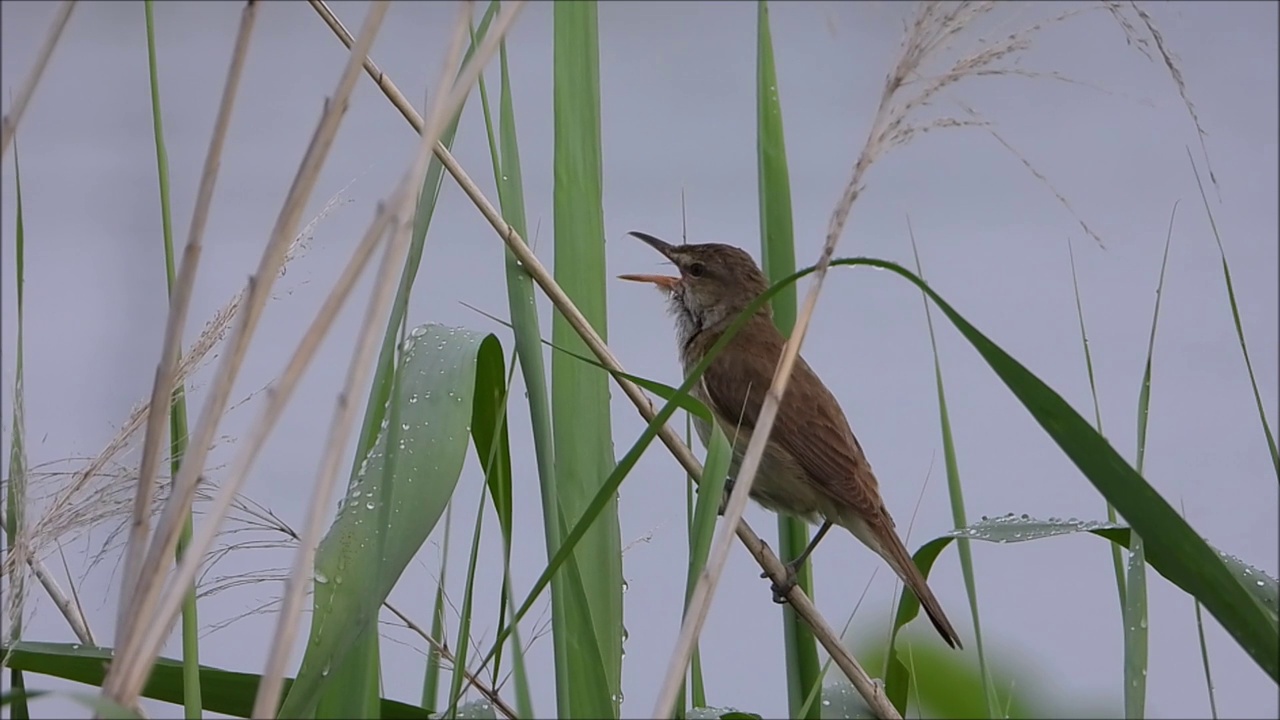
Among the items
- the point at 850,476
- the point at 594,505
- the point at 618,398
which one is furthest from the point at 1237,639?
the point at 618,398

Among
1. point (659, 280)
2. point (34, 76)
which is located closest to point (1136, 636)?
point (34, 76)

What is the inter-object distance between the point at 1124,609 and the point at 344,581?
753 mm

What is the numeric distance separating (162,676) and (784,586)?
78cm

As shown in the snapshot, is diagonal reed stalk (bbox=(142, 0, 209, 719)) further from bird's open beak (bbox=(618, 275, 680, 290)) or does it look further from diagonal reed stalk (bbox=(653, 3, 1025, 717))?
bird's open beak (bbox=(618, 275, 680, 290))

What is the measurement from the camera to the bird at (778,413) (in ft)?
7.43

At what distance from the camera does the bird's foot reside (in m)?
1.64

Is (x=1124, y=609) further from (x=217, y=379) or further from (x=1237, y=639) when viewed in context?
(x=217, y=379)

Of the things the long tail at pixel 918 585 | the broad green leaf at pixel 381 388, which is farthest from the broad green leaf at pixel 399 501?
the long tail at pixel 918 585

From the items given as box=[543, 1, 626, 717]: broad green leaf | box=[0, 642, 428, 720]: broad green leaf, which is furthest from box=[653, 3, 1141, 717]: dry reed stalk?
box=[0, 642, 428, 720]: broad green leaf

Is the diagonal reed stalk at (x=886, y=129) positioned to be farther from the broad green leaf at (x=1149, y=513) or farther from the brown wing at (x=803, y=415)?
the brown wing at (x=803, y=415)

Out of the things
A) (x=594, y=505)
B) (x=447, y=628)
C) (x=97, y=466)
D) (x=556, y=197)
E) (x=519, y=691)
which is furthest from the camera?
(x=556, y=197)

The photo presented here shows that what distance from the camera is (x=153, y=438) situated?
0.97 m

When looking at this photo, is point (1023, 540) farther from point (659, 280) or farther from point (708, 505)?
point (659, 280)

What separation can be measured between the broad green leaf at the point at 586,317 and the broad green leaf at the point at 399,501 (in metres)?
0.12
